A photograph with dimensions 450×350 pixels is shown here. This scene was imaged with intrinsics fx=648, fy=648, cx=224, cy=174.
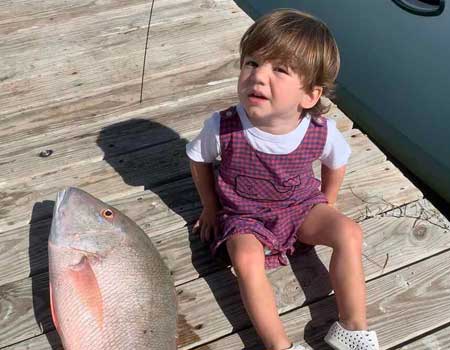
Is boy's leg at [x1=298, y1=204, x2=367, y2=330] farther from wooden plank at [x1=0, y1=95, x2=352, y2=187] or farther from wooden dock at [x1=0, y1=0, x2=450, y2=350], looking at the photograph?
wooden plank at [x1=0, y1=95, x2=352, y2=187]

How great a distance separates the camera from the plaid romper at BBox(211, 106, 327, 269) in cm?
262

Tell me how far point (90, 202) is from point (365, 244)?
1198mm

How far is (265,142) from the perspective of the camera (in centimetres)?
259

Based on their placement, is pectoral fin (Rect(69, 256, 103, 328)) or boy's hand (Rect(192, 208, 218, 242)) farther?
boy's hand (Rect(192, 208, 218, 242))

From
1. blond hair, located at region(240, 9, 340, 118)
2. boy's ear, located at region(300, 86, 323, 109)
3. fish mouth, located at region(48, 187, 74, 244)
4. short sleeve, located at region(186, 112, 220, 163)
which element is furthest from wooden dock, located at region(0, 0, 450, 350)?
blond hair, located at region(240, 9, 340, 118)

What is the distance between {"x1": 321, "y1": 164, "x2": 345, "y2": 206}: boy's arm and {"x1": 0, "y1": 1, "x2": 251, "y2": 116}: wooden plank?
132 centimetres

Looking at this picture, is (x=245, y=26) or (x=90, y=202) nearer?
(x=90, y=202)

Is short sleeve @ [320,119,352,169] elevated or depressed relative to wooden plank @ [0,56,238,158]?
elevated

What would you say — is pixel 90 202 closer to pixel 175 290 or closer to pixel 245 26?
pixel 175 290

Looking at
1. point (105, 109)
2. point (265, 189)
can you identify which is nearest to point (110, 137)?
point (105, 109)

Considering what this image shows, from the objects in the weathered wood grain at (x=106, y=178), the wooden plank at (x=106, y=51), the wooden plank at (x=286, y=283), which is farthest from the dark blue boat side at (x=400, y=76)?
the wooden plank at (x=286, y=283)

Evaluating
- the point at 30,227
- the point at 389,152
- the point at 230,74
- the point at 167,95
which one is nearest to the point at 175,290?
the point at 30,227

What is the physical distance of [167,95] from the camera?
3.75m

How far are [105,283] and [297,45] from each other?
1099 millimetres
